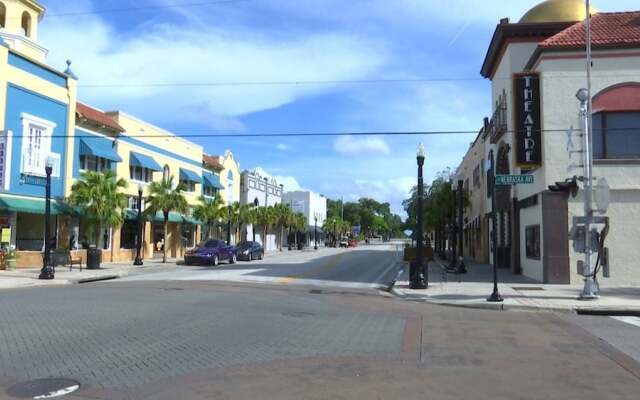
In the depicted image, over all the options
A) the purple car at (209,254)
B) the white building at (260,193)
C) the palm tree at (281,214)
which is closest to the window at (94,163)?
the purple car at (209,254)

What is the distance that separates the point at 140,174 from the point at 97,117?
6090mm

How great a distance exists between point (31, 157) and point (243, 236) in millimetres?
33105

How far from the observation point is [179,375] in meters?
7.52

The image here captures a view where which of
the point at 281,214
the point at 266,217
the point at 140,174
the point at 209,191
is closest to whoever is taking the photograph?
the point at 140,174

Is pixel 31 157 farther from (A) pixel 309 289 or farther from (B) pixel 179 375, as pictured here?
(B) pixel 179 375

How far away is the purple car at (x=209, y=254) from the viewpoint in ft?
117

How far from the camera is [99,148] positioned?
35.2m

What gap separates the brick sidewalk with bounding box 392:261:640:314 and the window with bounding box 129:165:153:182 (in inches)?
900

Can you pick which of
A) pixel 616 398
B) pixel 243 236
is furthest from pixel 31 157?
pixel 243 236

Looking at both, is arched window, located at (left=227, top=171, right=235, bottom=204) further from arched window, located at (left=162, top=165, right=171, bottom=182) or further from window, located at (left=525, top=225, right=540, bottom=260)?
window, located at (left=525, top=225, right=540, bottom=260)

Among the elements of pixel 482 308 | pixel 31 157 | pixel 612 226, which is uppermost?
pixel 31 157

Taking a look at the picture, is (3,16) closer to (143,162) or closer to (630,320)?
(143,162)

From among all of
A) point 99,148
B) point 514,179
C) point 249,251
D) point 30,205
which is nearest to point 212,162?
point 249,251

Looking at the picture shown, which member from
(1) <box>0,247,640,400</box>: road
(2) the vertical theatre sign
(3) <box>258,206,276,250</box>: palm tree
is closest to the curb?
(1) <box>0,247,640,400</box>: road
